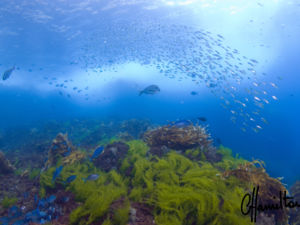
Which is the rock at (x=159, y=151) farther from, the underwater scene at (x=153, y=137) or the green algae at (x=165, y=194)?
the green algae at (x=165, y=194)

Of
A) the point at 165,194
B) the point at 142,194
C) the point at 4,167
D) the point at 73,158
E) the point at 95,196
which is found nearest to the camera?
the point at 165,194

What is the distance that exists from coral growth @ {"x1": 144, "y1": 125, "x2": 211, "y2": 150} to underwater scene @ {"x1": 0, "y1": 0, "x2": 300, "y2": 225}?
0.05m

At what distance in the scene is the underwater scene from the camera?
134 inches

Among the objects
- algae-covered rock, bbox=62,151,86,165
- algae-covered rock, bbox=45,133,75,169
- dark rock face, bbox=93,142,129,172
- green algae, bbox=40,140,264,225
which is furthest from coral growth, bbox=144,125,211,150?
algae-covered rock, bbox=45,133,75,169

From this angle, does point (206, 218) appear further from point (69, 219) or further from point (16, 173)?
point (16, 173)

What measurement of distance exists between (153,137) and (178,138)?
1341 mm

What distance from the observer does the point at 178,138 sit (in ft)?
22.6

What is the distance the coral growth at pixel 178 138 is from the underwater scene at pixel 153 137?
0.16 ft

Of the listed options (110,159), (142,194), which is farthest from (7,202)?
(142,194)

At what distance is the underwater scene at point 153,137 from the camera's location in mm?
3402

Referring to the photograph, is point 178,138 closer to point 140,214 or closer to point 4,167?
point 140,214

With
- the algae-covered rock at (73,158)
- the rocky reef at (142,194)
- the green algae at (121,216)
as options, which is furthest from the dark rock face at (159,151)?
the green algae at (121,216)

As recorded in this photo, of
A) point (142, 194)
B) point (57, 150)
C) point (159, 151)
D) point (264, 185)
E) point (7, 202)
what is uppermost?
point (264, 185)

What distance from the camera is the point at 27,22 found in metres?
19.0
